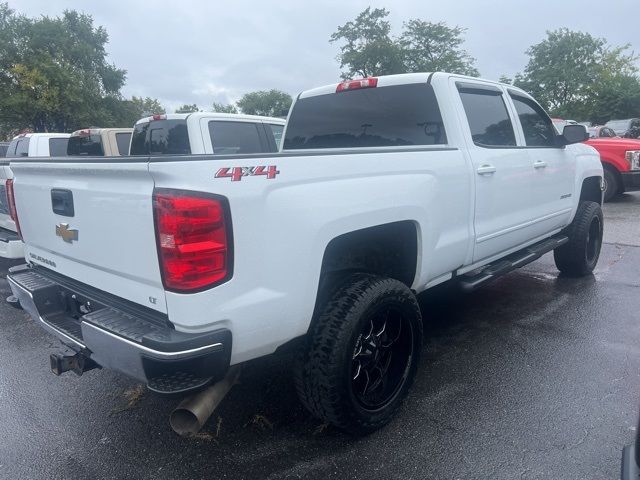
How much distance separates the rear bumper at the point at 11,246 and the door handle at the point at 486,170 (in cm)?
417

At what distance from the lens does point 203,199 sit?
77.0 inches

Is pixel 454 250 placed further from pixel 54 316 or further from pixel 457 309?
pixel 54 316

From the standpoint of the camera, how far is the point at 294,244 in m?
2.22

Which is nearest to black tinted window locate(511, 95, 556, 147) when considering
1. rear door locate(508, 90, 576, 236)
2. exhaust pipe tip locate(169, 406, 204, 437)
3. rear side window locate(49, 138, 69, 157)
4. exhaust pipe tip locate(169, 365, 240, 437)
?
rear door locate(508, 90, 576, 236)

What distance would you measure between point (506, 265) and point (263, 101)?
84821 mm

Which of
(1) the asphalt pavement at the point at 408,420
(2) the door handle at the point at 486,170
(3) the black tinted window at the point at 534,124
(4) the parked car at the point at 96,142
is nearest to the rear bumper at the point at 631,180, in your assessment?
(3) the black tinted window at the point at 534,124

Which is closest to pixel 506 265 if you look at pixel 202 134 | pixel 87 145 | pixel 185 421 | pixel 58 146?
pixel 185 421

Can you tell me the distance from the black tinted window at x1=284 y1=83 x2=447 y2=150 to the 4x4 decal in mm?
1779

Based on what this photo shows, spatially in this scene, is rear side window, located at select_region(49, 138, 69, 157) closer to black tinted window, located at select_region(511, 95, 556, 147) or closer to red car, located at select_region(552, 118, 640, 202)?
black tinted window, located at select_region(511, 95, 556, 147)

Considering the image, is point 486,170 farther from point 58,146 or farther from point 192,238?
point 58,146

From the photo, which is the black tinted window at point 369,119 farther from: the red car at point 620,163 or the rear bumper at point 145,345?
the red car at point 620,163

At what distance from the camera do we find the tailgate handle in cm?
255

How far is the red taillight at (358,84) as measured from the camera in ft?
12.7

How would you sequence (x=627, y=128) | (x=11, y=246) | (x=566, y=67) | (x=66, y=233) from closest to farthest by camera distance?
(x=66, y=233)
(x=11, y=246)
(x=627, y=128)
(x=566, y=67)
